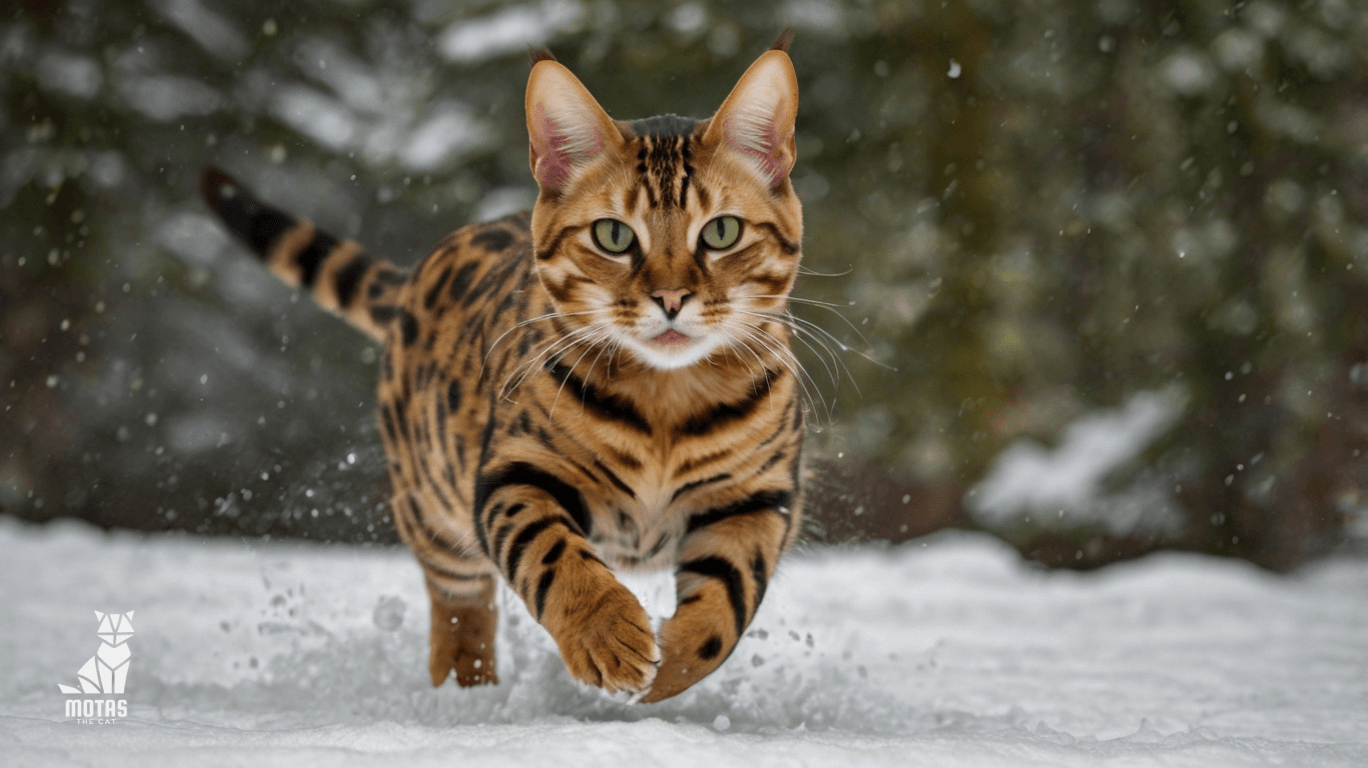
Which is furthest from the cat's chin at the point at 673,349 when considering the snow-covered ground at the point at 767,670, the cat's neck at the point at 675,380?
the snow-covered ground at the point at 767,670

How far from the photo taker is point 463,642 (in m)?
3.28

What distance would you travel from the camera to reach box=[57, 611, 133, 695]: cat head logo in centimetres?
303

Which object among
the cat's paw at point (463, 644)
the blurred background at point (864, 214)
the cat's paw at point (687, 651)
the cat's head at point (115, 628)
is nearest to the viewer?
the cat's paw at point (687, 651)

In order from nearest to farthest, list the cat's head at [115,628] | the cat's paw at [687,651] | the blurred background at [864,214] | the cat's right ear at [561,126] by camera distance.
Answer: the cat's paw at [687,651] < the cat's right ear at [561,126] < the cat's head at [115,628] < the blurred background at [864,214]

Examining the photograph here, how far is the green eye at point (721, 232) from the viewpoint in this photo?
7.23 ft

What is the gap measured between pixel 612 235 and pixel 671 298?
24 cm

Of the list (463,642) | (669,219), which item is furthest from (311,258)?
(669,219)

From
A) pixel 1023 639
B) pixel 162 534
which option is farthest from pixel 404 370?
pixel 162 534

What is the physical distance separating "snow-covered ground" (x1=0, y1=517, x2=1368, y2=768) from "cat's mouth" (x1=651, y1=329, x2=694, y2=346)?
72cm

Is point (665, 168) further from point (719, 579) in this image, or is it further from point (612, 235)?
point (719, 579)

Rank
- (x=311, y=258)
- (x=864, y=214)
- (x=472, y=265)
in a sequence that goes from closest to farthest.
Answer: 1. (x=472, y=265)
2. (x=311, y=258)
3. (x=864, y=214)

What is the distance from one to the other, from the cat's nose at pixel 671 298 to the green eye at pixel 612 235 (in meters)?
0.18

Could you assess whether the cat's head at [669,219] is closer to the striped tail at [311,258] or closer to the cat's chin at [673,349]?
the cat's chin at [673,349]

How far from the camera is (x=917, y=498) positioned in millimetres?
6652
